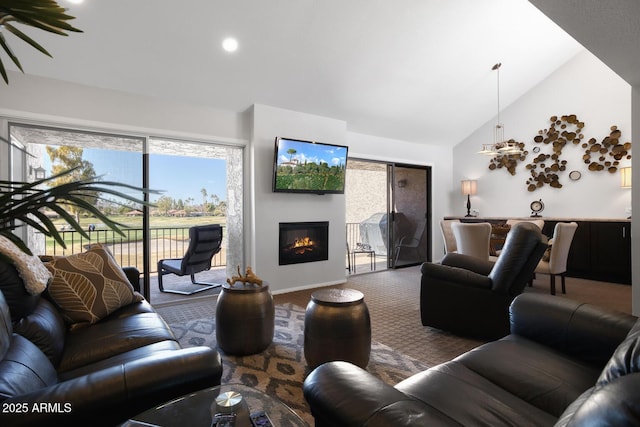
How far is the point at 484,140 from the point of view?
6746 millimetres

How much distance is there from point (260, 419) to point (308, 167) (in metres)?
3.80

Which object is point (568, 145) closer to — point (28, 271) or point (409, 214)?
point (409, 214)

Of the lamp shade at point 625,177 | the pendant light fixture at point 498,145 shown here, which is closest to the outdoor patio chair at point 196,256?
the pendant light fixture at point 498,145

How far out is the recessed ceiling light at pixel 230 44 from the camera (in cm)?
351

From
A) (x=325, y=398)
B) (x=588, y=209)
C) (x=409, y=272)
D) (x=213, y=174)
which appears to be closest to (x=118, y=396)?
(x=325, y=398)

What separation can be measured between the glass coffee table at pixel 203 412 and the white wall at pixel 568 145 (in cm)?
628

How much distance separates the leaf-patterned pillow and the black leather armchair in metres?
2.51

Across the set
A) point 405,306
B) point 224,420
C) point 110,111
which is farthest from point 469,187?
point 224,420

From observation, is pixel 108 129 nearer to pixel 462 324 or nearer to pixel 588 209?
pixel 462 324

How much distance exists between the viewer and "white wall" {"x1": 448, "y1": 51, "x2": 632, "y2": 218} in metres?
5.26

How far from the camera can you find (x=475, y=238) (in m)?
4.16

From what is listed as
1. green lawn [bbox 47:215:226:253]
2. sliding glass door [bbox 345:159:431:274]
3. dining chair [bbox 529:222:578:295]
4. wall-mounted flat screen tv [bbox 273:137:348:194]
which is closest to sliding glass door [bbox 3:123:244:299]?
green lawn [bbox 47:215:226:253]

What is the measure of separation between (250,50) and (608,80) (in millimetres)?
5617

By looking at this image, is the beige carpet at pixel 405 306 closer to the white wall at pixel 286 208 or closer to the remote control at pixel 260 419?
the white wall at pixel 286 208
